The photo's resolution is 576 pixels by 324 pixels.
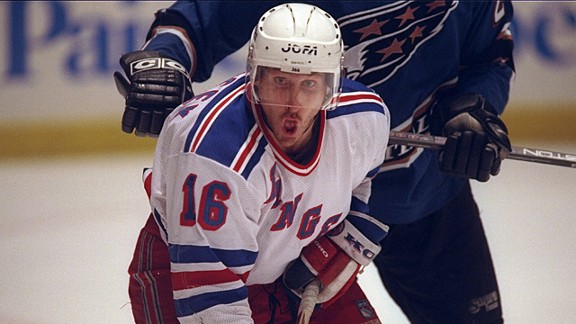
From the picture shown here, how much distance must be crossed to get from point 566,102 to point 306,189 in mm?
2322

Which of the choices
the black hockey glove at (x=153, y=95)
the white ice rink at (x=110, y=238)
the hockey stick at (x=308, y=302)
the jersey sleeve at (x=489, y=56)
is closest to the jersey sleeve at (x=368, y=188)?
the hockey stick at (x=308, y=302)

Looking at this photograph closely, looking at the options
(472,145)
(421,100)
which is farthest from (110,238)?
(472,145)

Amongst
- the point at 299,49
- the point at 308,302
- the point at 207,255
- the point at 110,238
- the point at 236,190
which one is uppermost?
the point at 299,49

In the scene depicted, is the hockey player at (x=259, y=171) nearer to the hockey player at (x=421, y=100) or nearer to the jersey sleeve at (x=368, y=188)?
the jersey sleeve at (x=368, y=188)

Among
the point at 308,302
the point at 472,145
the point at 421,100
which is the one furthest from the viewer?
the point at 421,100

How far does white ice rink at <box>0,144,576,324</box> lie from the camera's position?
3.04 meters

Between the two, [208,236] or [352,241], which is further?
[352,241]

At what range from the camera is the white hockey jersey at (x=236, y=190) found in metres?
1.88

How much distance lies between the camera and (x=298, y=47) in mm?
1911

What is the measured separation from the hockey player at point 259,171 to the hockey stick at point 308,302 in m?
0.02

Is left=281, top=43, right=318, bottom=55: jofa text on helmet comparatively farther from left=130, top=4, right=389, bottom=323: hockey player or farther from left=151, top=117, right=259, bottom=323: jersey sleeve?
left=151, top=117, right=259, bottom=323: jersey sleeve

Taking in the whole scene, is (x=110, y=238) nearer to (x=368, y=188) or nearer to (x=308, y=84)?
(x=368, y=188)

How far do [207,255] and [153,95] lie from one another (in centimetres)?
49

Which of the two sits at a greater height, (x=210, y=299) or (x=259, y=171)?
(x=259, y=171)
